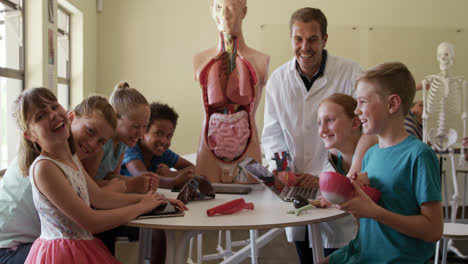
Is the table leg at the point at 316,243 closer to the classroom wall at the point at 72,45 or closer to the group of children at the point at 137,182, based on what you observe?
the group of children at the point at 137,182

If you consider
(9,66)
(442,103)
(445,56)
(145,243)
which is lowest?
(145,243)

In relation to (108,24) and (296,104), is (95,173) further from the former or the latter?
(108,24)

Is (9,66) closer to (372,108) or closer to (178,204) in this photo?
(178,204)

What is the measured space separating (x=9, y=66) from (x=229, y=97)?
284 cm

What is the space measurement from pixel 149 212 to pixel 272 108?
1.09 m

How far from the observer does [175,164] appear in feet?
8.12

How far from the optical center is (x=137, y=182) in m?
1.75

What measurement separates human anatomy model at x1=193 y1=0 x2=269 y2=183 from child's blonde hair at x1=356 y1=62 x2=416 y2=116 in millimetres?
900

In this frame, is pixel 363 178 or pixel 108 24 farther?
pixel 108 24

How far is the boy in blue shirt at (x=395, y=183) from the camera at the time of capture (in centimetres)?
118

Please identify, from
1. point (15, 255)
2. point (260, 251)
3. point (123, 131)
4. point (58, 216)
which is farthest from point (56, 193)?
point (260, 251)

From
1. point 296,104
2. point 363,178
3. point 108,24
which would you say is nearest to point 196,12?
point 108,24

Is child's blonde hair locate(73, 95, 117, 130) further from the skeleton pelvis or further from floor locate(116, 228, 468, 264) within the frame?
the skeleton pelvis

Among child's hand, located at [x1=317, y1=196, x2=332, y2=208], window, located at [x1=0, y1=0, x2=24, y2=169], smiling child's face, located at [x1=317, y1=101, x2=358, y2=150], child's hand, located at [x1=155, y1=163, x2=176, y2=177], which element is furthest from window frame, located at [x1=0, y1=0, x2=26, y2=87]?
child's hand, located at [x1=317, y1=196, x2=332, y2=208]
